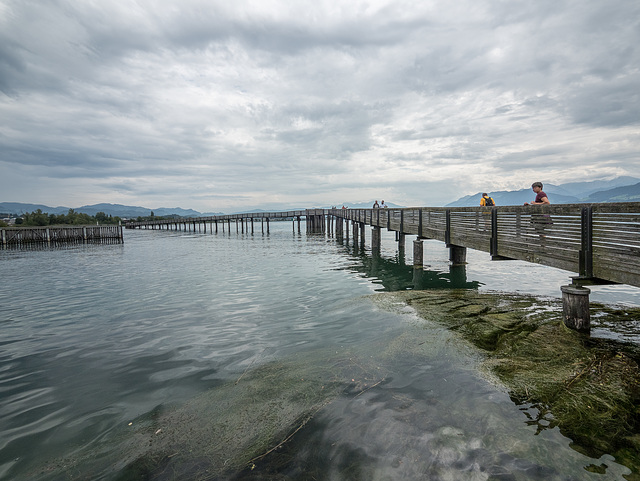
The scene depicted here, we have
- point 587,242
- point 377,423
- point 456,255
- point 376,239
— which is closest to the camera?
point 377,423

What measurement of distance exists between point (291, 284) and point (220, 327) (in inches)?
251

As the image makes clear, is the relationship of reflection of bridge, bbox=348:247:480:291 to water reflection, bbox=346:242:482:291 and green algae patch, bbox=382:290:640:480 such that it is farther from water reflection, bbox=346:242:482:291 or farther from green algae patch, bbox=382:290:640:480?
green algae patch, bbox=382:290:640:480

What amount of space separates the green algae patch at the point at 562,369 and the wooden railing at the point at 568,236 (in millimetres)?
1520

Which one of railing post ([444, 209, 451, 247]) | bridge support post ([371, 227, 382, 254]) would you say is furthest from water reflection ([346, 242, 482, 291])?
bridge support post ([371, 227, 382, 254])

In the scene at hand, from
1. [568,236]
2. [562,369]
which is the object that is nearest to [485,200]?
[568,236]

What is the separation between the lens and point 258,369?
6.82 m

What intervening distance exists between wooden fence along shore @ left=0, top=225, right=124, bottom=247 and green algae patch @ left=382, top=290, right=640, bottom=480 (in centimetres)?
5389

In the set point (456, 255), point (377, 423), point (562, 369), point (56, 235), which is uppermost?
point (56, 235)

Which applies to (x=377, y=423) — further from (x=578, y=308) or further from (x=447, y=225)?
(x=447, y=225)

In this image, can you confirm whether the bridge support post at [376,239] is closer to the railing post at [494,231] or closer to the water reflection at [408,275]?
the water reflection at [408,275]

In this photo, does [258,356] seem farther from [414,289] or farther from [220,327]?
[414,289]

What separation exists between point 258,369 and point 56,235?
59933 millimetres

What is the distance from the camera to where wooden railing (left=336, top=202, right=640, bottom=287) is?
286 inches

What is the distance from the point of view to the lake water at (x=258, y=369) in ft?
13.1
